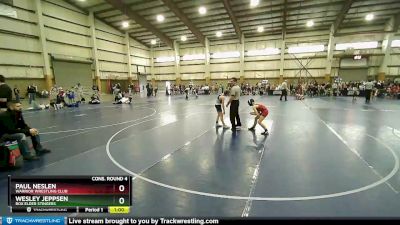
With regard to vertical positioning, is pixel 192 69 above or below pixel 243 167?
above

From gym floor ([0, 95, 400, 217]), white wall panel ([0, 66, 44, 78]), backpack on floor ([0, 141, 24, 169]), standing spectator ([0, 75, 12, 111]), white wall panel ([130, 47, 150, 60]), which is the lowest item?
gym floor ([0, 95, 400, 217])

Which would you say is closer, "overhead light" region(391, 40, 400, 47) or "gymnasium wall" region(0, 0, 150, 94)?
"gymnasium wall" region(0, 0, 150, 94)

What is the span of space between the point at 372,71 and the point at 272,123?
29.4m

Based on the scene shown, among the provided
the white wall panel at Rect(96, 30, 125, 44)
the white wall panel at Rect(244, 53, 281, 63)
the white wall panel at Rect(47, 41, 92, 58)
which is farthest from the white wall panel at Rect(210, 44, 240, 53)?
the white wall panel at Rect(47, 41, 92, 58)

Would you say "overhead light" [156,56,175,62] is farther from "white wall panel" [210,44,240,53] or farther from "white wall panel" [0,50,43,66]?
"white wall panel" [0,50,43,66]

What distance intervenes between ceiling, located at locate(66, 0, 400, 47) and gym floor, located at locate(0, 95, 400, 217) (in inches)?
833

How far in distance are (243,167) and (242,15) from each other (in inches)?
1087

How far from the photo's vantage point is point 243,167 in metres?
4.99

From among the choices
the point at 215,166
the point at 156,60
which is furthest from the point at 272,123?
A: the point at 156,60

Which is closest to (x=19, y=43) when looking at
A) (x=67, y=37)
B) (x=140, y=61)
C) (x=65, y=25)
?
(x=67, y=37)

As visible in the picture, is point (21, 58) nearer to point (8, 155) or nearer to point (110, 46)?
point (110, 46)

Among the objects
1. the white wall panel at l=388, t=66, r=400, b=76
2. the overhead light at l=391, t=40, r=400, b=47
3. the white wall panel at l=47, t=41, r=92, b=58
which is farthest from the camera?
the white wall panel at l=388, t=66, r=400, b=76

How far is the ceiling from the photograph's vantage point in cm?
2558

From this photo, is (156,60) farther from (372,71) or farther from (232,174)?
(232,174)
